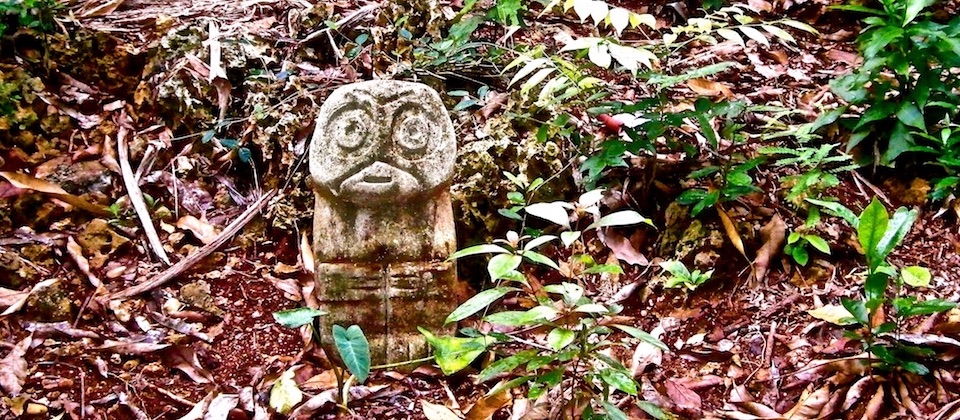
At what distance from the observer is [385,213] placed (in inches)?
113

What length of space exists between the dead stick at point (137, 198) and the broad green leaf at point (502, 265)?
1.65m

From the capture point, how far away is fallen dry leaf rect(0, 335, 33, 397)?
262 cm

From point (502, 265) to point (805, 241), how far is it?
133 cm

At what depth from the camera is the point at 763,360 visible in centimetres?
273

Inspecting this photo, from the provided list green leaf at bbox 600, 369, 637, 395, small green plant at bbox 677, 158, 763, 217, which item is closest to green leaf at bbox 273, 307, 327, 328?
green leaf at bbox 600, 369, 637, 395

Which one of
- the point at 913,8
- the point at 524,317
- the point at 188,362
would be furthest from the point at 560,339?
the point at 913,8

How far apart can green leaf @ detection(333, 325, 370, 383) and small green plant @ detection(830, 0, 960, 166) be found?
79.1 inches

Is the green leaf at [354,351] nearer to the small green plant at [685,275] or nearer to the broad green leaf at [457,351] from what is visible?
A: the broad green leaf at [457,351]

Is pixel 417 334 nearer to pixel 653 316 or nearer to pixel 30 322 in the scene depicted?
pixel 653 316

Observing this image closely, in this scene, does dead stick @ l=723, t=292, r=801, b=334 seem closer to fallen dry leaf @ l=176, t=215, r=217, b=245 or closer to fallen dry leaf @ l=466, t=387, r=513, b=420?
fallen dry leaf @ l=466, t=387, r=513, b=420

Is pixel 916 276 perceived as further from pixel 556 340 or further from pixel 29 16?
pixel 29 16

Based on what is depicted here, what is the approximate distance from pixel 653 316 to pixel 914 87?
1.26m

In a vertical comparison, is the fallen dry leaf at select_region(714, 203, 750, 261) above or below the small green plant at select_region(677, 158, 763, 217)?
below

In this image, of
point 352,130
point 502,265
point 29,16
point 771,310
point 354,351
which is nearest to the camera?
point 502,265
